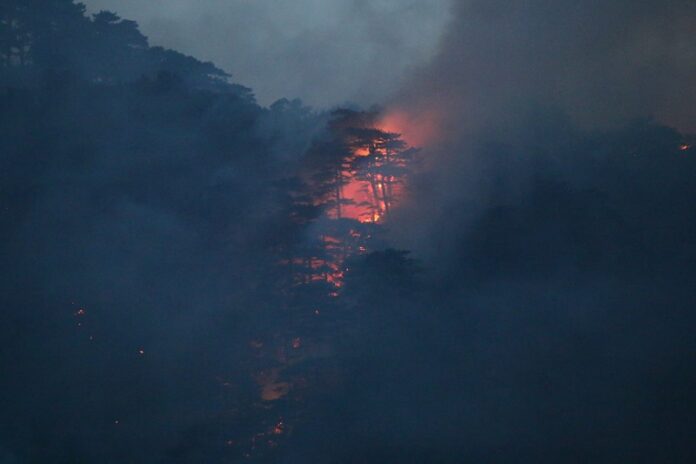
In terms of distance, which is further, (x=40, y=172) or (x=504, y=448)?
(x=40, y=172)

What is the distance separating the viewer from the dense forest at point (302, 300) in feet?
53.3

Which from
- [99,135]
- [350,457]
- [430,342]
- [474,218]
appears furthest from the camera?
[474,218]

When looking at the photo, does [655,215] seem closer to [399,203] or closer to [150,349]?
[399,203]

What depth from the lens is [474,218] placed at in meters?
23.2

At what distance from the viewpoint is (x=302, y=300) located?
17.7 metres

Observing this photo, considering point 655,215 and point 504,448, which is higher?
point 655,215

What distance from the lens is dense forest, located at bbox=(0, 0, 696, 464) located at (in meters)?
16.2

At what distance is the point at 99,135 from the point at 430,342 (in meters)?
16.7

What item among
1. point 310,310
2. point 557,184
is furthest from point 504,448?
point 557,184

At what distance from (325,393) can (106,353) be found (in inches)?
301

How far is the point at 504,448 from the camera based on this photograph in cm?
1636

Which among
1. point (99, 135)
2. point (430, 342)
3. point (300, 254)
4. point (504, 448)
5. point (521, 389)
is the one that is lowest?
point (504, 448)

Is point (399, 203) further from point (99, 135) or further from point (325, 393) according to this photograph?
point (99, 135)

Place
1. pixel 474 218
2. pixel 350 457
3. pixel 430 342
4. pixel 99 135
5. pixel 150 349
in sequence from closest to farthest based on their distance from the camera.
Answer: pixel 350 457 → pixel 150 349 → pixel 430 342 → pixel 99 135 → pixel 474 218
